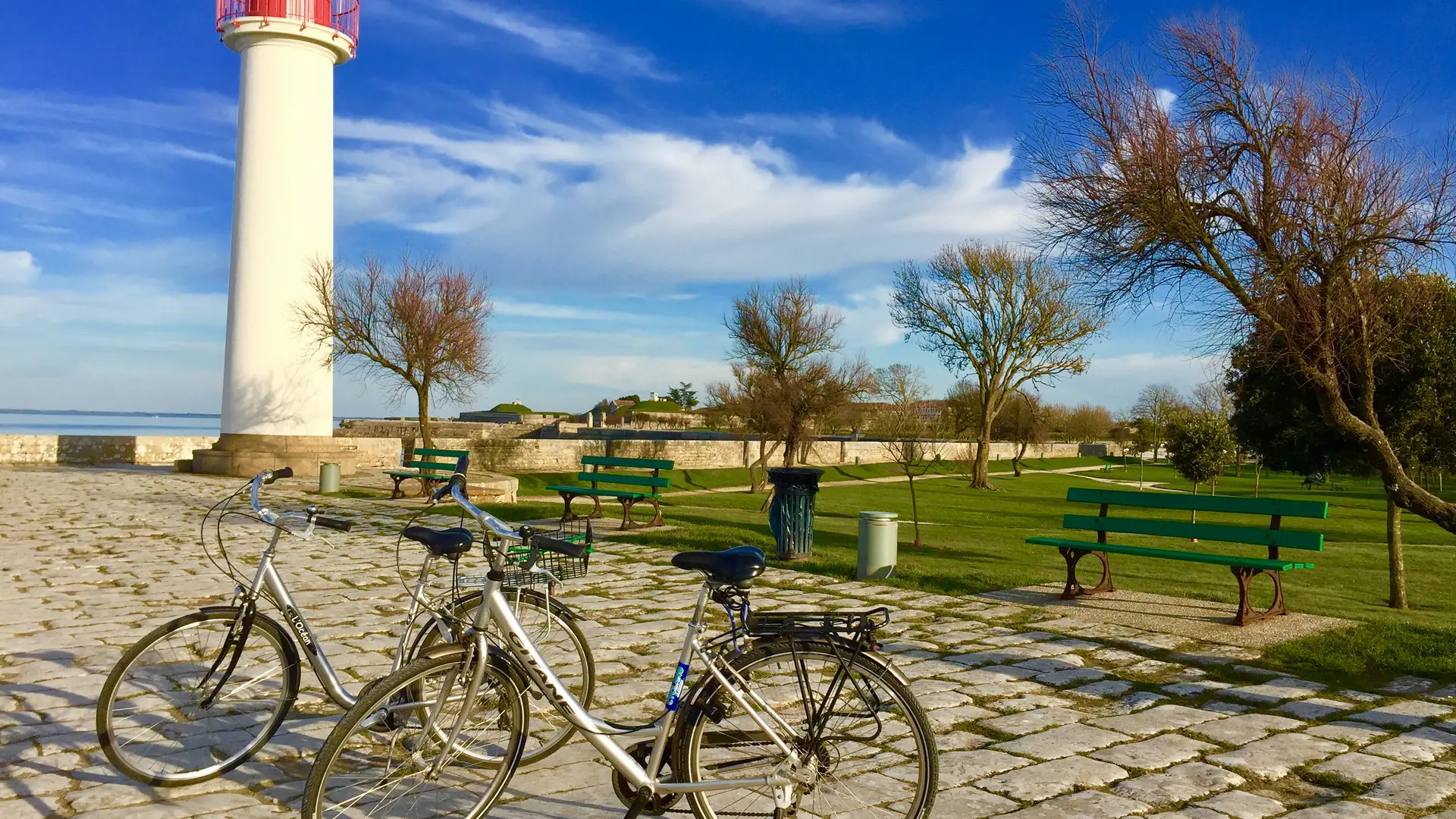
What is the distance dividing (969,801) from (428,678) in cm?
220

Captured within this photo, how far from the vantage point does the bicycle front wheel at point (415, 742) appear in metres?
3.24

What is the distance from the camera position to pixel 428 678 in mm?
3389

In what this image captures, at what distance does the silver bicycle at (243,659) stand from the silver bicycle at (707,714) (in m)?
0.42

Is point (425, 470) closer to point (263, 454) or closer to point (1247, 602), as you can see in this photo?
point (263, 454)

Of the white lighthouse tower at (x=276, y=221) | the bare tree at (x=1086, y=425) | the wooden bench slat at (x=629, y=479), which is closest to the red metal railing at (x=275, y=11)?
the white lighthouse tower at (x=276, y=221)

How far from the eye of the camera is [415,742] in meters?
3.47

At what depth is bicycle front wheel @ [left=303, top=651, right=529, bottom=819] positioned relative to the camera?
3240 millimetres

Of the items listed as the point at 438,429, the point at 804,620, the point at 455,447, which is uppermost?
the point at 438,429

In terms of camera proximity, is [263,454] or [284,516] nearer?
[284,516]

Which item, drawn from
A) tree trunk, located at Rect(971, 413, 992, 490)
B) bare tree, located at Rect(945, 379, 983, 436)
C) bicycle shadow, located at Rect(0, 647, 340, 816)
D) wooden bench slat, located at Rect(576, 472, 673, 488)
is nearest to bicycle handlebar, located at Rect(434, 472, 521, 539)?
bicycle shadow, located at Rect(0, 647, 340, 816)

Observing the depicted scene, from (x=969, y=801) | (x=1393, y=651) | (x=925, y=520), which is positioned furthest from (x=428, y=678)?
(x=925, y=520)

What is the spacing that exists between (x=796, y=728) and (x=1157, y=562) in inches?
476

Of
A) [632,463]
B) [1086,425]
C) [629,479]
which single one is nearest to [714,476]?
[632,463]

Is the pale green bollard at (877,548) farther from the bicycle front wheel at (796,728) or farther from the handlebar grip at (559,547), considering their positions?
the handlebar grip at (559,547)
